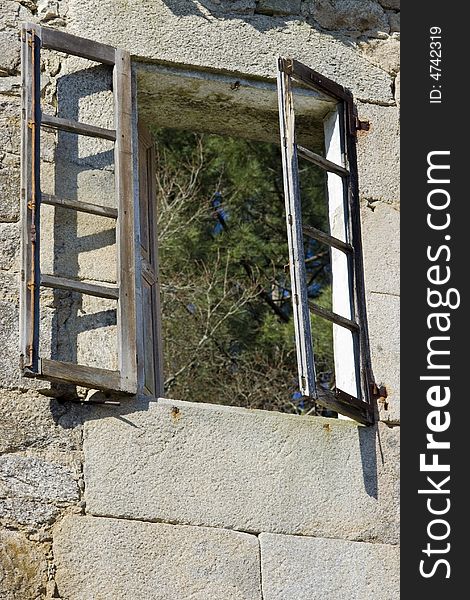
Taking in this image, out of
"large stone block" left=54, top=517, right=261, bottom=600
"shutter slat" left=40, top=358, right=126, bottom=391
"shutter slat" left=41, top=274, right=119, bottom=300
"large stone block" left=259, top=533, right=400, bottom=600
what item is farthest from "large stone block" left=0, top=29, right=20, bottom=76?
"large stone block" left=259, top=533, right=400, bottom=600

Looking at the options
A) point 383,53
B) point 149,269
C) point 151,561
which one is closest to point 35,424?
point 151,561

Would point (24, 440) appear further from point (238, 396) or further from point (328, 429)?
point (238, 396)

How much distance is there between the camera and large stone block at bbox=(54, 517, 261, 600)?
5473 millimetres

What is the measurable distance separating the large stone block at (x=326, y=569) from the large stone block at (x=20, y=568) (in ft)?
2.80

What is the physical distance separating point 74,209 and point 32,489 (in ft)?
3.62

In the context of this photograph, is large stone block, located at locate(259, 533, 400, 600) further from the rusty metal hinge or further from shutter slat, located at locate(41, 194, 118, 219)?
the rusty metal hinge

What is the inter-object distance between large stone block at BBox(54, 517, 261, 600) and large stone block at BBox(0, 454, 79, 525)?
0.09 m

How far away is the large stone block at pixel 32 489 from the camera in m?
5.51

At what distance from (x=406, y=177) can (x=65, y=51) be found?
1.58 meters

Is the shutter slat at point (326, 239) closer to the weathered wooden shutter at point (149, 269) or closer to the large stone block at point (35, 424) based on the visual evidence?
the weathered wooden shutter at point (149, 269)

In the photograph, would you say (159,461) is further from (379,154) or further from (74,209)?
(379,154)

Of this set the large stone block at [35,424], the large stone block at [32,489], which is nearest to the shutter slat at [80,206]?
the large stone block at [35,424]

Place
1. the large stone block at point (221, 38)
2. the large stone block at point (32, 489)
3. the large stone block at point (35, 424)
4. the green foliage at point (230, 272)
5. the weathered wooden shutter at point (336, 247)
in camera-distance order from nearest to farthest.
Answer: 1. the large stone block at point (32, 489)
2. the large stone block at point (35, 424)
3. the weathered wooden shutter at point (336, 247)
4. the large stone block at point (221, 38)
5. the green foliage at point (230, 272)

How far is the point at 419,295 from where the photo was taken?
6.37 m
